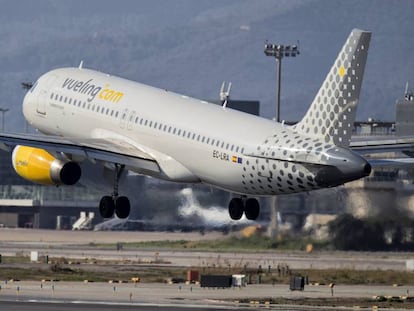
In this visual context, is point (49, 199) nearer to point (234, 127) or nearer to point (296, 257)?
point (296, 257)

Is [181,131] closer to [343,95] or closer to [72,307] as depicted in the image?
[343,95]

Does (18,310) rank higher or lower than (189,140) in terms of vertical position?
lower

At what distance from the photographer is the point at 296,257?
122 metres

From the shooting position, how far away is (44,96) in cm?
9306

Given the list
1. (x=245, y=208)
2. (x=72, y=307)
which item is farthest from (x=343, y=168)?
(x=72, y=307)

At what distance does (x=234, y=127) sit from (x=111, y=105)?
974 cm

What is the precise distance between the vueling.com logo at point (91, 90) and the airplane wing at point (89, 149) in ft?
10.6

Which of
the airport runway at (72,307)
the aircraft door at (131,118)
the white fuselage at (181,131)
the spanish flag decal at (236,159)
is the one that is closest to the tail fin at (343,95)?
the white fuselage at (181,131)

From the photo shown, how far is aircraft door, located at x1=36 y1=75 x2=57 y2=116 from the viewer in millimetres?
92812

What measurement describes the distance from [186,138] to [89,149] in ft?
18.3

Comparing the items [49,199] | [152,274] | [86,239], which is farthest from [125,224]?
[152,274]

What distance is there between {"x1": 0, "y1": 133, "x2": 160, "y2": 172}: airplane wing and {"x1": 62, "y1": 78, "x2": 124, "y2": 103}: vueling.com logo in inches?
128

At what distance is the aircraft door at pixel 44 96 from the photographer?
9281 cm

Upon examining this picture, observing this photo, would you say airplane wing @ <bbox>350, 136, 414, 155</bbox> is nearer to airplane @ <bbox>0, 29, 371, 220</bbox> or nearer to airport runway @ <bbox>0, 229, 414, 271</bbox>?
airplane @ <bbox>0, 29, 371, 220</bbox>
